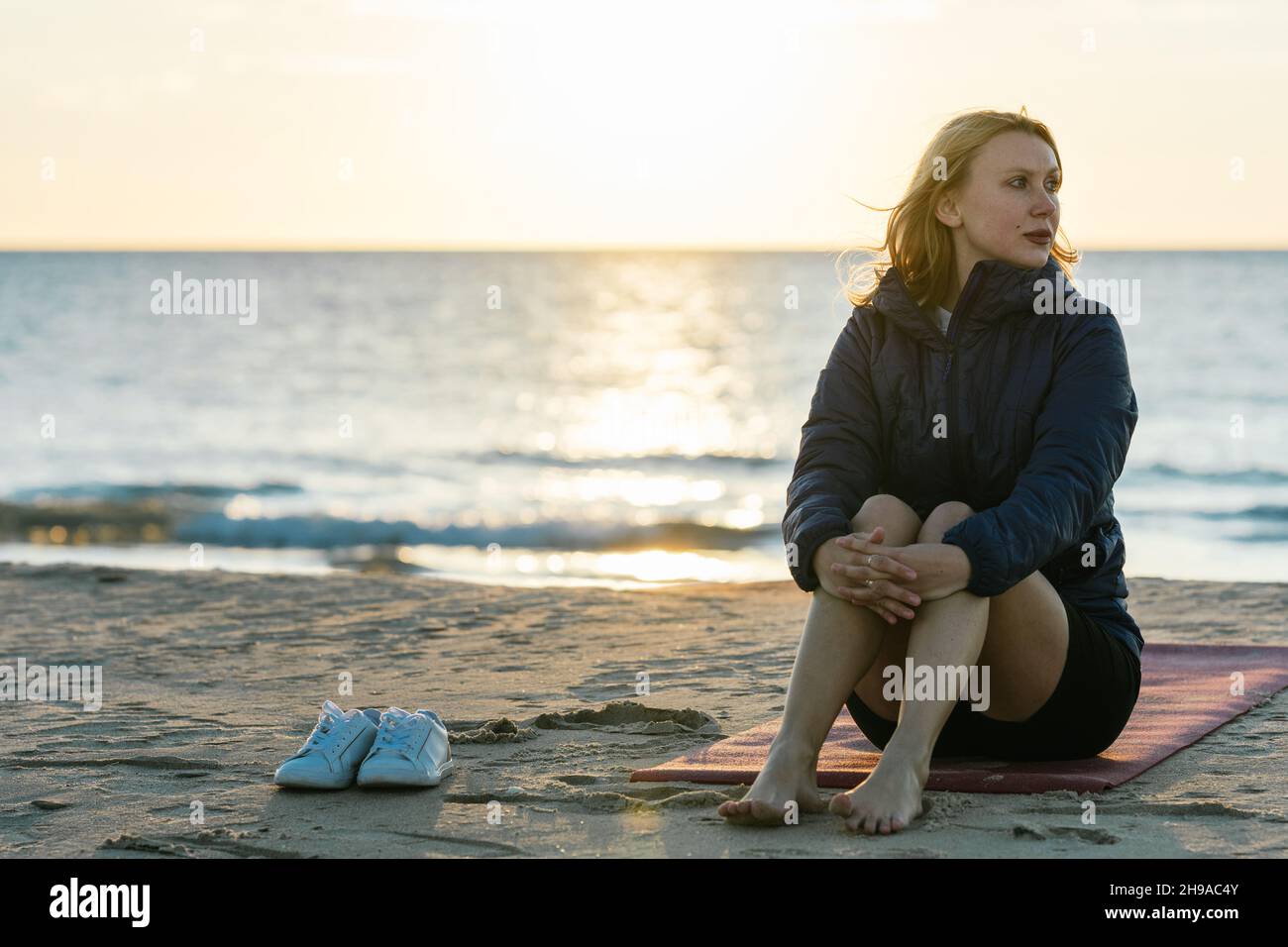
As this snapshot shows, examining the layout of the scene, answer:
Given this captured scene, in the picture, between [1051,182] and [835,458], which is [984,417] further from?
[1051,182]

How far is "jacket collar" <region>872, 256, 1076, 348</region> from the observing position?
389 cm

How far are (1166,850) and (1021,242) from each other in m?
1.63

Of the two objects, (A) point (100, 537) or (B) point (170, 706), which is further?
(A) point (100, 537)

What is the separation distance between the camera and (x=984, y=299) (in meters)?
3.92

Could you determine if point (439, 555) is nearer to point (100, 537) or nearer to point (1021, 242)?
point (100, 537)

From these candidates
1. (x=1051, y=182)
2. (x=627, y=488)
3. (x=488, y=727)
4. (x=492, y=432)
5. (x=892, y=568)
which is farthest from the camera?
(x=492, y=432)

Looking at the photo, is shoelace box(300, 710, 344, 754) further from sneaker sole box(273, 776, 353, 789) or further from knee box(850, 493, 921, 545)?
knee box(850, 493, 921, 545)


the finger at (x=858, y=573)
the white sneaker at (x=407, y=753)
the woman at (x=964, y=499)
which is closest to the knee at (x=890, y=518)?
the woman at (x=964, y=499)

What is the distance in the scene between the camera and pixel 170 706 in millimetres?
5277

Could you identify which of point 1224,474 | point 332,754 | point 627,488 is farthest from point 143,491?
point 332,754

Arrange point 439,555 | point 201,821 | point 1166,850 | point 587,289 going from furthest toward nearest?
point 587,289 → point 439,555 → point 201,821 → point 1166,850

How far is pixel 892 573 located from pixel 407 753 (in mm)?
1412

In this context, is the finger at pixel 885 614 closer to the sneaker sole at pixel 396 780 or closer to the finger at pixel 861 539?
the finger at pixel 861 539
